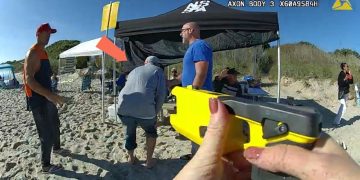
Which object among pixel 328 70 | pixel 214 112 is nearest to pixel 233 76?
pixel 214 112

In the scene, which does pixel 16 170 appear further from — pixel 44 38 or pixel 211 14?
pixel 211 14

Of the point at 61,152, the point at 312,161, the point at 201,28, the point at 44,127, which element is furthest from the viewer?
the point at 201,28

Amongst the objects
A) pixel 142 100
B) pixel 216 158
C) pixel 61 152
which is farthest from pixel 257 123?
pixel 61 152

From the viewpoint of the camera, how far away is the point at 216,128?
2.74 ft

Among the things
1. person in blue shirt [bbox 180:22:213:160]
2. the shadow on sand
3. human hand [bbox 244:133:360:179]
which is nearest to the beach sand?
the shadow on sand

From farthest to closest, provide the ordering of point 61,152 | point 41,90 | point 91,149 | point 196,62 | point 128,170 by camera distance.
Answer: point 91,149 → point 61,152 → point 128,170 → point 41,90 → point 196,62

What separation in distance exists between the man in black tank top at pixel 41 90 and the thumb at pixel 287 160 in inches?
126

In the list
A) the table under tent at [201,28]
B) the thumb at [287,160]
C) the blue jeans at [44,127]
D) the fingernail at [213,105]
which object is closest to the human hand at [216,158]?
the fingernail at [213,105]

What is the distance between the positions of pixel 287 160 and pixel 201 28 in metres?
5.79

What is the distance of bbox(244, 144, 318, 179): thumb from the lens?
68 centimetres

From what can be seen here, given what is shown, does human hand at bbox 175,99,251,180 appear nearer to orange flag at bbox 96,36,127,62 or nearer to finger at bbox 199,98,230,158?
finger at bbox 199,98,230,158

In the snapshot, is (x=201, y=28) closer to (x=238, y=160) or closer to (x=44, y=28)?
(x=44, y=28)

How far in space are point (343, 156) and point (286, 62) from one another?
73.0 ft

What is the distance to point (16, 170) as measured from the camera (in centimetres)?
409
